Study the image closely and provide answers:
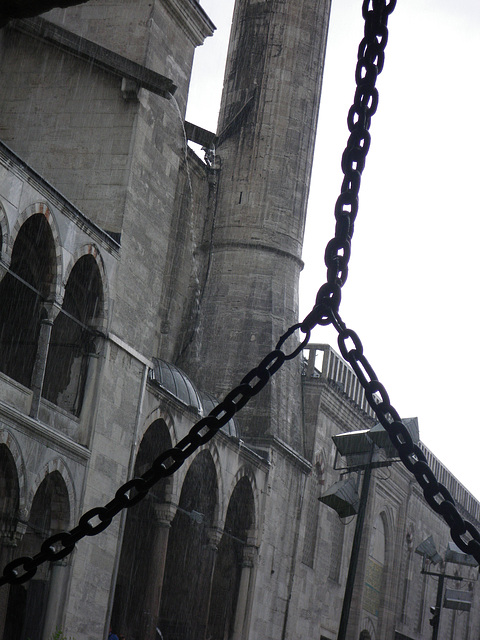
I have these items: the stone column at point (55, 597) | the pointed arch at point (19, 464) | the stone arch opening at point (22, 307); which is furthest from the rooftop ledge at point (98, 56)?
the stone column at point (55, 597)

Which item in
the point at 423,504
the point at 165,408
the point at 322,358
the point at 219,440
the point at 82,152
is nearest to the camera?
the point at 82,152

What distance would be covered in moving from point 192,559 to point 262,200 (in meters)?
8.65

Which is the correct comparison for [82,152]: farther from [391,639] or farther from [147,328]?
[391,639]

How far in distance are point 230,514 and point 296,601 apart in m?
3.10

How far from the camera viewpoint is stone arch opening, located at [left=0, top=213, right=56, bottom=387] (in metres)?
15.4

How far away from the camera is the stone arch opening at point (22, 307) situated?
15422mm

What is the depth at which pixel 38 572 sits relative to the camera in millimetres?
15250

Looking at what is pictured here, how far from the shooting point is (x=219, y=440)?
20250 mm

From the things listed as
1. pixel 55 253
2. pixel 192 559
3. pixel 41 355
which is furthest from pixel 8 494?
pixel 192 559

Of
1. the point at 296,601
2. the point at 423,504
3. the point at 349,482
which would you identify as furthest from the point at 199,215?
the point at 423,504

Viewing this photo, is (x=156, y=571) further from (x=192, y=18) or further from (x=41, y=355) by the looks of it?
(x=192, y=18)

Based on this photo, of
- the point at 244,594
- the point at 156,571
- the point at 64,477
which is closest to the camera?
the point at 64,477

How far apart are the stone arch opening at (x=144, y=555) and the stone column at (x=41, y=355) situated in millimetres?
4610

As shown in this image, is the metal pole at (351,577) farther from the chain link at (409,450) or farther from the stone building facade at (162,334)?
the chain link at (409,450)
